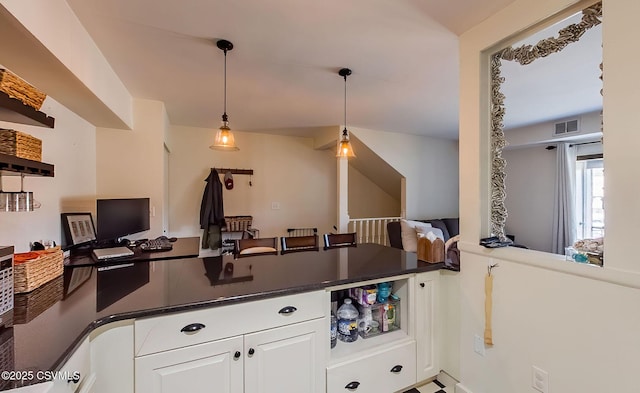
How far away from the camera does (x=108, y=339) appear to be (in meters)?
1.05

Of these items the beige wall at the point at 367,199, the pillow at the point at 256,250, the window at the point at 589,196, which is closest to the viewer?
the pillow at the point at 256,250

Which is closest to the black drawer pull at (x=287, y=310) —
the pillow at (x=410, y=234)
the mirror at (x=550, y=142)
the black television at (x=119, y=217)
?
the mirror at (x=550, y=142)

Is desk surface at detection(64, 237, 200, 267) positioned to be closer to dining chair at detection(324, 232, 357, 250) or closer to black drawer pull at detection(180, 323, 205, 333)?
black drawer pull at detection(180, 323, 205, 333)

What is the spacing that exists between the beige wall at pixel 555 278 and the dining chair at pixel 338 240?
1.10m

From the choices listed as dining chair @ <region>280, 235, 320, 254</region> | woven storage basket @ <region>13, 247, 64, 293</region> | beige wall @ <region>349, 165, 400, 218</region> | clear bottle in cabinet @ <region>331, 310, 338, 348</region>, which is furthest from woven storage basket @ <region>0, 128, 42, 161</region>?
beige wall @ <region>349, 165, 400, 218</region>

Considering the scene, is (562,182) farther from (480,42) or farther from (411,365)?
(411,365)

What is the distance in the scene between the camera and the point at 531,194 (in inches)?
175

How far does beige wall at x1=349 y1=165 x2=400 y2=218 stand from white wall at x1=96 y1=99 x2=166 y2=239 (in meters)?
3.38

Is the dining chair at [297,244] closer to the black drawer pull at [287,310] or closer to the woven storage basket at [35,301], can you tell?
the black drawer pull at [287,310]

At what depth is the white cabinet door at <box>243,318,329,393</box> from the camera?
4.22ft

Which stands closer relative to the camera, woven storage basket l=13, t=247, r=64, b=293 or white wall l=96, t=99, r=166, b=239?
woven storage basket l=13, t=247, r=64, b=293

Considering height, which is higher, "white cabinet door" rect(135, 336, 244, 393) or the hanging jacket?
the hanging jacket

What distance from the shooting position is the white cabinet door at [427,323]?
1.75 m

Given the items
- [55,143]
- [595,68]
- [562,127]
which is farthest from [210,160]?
[562,127]
